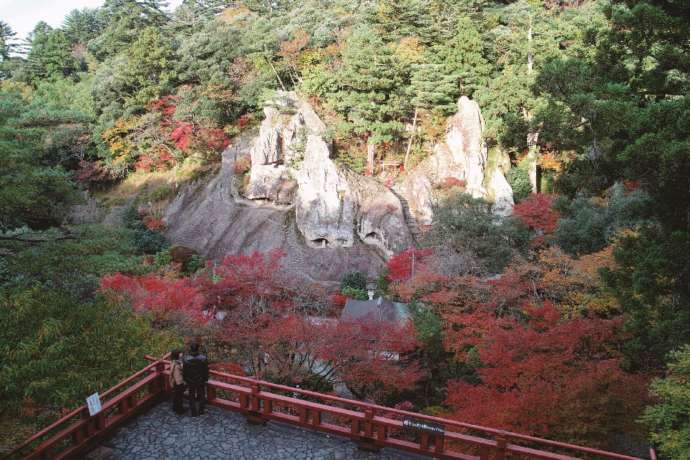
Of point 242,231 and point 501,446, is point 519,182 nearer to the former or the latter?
point 242,231

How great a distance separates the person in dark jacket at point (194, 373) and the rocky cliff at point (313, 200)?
52.3ft

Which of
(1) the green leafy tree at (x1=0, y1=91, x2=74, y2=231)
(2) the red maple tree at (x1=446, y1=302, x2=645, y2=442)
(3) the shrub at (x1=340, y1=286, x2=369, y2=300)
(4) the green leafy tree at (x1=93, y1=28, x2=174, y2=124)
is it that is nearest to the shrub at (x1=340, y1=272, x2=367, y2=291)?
(3) the shrub at (x1=340, y1=286, x2=369, y2=300)

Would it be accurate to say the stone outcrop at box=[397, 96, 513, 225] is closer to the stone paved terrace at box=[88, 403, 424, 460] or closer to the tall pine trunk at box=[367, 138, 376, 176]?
the tall pine trunk at box=[367, 138, 376, 176]

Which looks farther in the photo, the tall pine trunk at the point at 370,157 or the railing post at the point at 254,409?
the tall pine trunk at the point at 370,157

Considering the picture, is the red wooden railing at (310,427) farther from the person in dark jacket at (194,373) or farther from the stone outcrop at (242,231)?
the stone outcrop at (242,231)

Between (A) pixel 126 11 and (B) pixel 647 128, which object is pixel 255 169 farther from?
(A) pixel 126 11

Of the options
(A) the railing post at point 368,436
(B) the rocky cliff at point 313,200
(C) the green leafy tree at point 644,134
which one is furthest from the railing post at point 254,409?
(B) the rocky cliff at point 313,200

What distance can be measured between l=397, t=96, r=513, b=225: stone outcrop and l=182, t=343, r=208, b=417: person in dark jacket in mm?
18154

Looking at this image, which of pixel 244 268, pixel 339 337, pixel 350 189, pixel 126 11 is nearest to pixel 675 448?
pixel 339 337

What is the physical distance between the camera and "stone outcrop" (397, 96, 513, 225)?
24828 millimetres

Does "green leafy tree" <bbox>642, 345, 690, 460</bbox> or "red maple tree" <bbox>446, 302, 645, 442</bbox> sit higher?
"green leafy tree" <bbox>642, 345, 690, 460</bbox>

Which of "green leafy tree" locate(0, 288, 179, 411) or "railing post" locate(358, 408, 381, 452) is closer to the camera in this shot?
"green leafy tree" locate(0, 288, 179, 411)

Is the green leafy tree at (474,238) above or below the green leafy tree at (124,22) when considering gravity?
below

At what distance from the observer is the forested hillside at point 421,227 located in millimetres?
7711
